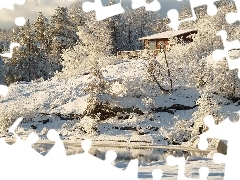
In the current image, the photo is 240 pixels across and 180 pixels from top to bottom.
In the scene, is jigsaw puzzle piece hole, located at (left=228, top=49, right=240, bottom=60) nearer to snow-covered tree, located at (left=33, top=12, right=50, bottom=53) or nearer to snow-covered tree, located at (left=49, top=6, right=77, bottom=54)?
snow-covered tree, located at (left=49, top=6, right=77, bottom=54)

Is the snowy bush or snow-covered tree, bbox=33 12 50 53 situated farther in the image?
snow-covered tree, bbox=33 12 50 53

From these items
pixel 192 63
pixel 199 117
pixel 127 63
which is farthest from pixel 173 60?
pixel 199 117

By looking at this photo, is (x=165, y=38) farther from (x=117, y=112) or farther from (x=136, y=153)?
(x=136, y=153)

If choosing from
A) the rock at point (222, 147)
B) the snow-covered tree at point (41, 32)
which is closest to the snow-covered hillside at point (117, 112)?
the rock at point (222, 147)

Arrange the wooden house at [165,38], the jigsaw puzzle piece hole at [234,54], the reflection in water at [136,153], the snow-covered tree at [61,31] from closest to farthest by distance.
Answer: the reflection in water at [136,153] < the jigsaw puzzle piece hole at [234,54] < the wooden house at [165,38] < the snow-covered tree at [61,31]

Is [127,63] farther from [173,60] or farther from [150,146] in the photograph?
[150,146]

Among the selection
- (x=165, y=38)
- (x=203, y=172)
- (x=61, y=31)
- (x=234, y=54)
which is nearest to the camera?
(x=203, y=172)

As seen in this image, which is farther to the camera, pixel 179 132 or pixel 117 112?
pixel 117 112

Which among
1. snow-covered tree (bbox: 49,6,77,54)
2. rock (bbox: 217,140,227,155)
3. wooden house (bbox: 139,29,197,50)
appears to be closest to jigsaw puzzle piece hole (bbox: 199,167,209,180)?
rock (bbox: 217,140,227,155)

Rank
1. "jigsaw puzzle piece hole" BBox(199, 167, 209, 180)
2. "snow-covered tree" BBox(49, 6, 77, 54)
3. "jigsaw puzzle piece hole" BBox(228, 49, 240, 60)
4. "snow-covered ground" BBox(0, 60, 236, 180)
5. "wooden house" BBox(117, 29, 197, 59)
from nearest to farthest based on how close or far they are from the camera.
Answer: "jigsaw puzzle piece hole" BBox(199, 167, 209, 180), "snow-covered ground" BBox(0, 60, 236, 180), "jigsaw puzzle piece hole" BBox(228, 49, 240, 60), "wooden house" BBox(117, 29, 197, 59), "snow-covered tree" BBox(49, 6, 77, 54)

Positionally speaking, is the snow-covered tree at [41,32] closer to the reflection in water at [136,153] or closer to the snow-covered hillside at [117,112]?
the snow-covered hillside at [117,112]

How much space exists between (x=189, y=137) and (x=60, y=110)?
9.73m

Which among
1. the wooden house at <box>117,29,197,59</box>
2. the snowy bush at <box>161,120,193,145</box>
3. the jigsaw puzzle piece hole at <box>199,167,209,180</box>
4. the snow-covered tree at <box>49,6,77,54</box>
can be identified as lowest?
the snowy bush at <box>161,120,193,145</box>

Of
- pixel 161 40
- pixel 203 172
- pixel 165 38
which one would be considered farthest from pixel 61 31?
pixel 203 172
